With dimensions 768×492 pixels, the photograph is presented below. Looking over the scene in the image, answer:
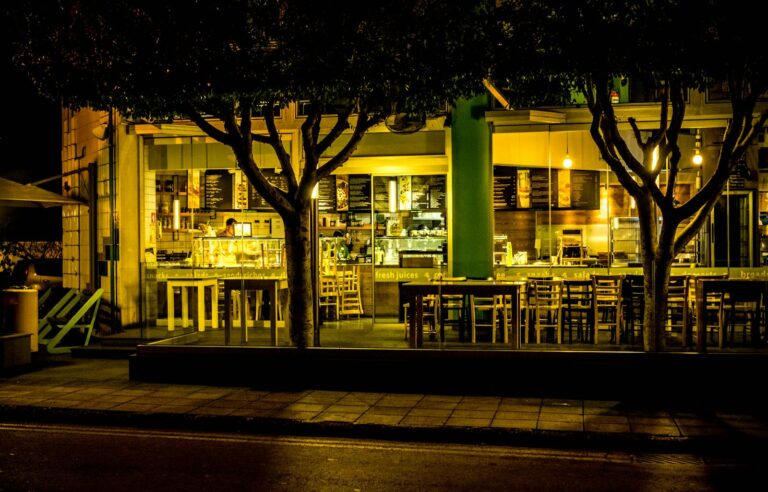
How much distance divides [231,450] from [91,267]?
10.1 m

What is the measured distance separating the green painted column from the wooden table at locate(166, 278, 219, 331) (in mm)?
4551

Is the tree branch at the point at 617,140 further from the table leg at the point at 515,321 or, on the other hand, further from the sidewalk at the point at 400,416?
the sidewalk at the point at 400,416

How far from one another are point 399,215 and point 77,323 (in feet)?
22.1

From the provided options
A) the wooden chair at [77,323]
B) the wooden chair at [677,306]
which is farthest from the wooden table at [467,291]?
the wooden chair at [77,323]

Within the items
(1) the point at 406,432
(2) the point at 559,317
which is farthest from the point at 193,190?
(1) the point at 406,432

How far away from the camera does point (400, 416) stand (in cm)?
845

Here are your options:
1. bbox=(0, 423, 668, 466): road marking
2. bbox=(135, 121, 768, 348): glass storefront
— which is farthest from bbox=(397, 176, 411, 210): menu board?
bbox=(0, 423, 668, 466): road marking

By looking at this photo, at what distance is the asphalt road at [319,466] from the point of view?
20.7 feet

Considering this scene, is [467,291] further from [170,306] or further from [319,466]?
[170,306]

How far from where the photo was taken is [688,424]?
7.95 metres

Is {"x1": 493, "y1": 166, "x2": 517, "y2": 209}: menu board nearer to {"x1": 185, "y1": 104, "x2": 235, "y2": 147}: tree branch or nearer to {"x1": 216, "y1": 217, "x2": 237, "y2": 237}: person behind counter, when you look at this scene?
{"x1": 216, "y1": 217, "x2": 237, "y2": 237}: person behind counter

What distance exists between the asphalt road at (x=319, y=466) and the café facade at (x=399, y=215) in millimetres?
4829

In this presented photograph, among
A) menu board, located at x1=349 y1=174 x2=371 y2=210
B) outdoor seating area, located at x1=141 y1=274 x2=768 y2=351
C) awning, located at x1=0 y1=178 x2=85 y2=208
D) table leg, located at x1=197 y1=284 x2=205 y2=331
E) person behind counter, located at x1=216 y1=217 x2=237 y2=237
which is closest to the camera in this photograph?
outdoor seating area, located at x1=141 y1=274 x2=768 y2=351

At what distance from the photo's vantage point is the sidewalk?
762cm
